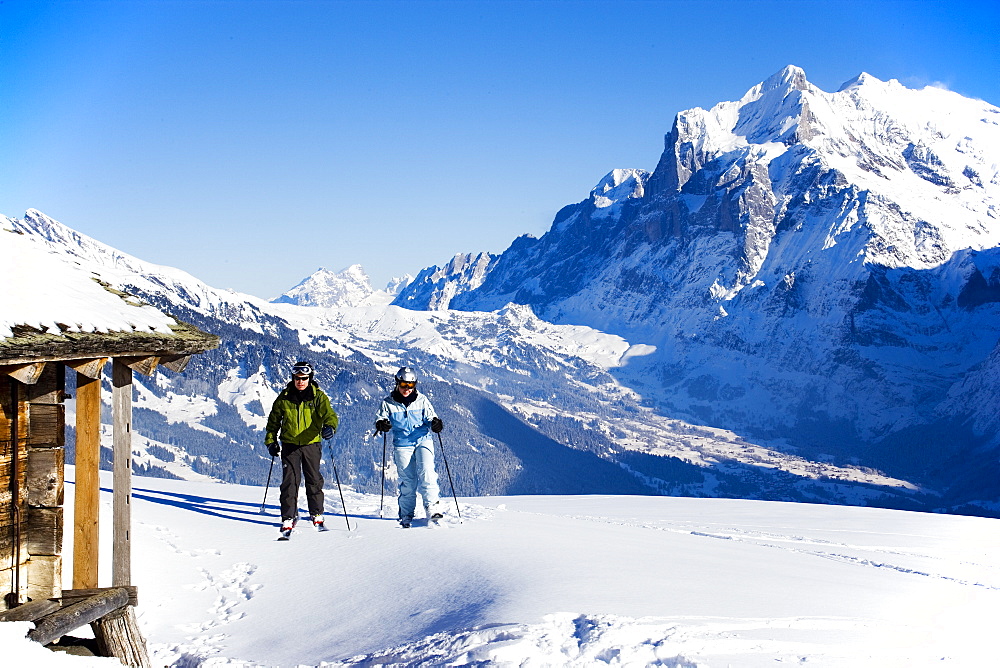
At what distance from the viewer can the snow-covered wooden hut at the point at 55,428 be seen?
6734mm

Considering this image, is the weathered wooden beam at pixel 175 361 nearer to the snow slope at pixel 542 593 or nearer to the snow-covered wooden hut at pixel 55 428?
the snow-covered wooden hut at pixel 55 428

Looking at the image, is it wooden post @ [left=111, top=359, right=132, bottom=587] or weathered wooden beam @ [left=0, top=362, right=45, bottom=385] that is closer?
weathered wooden beam @ [left=0, top=362, right=45, bottom=385]

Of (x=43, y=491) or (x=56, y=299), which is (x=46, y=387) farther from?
(x=43, y=491)

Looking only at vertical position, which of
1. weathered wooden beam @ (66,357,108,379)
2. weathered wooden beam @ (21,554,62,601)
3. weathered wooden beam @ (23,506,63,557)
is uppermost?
weathered wooden beam @ (66,357,108,379)

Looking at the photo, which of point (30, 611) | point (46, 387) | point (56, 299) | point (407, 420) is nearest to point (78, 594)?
point (30, 611)

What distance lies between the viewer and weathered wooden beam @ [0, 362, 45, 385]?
651cm

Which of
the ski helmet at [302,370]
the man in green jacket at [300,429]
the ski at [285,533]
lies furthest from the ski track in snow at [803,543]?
the ski helmet at [302,370]

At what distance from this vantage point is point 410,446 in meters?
14.6

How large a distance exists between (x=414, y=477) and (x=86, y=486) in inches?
282

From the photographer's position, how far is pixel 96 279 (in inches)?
341

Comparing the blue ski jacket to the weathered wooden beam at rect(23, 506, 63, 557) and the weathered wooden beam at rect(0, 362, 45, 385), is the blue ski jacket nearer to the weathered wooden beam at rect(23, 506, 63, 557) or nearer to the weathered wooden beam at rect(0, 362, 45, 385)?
the weathered wooden beam at rect(23, 506, 63, 557)

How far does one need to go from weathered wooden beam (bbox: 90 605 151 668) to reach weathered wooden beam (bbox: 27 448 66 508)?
1225mm

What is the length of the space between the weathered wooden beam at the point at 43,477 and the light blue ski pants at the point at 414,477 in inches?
297

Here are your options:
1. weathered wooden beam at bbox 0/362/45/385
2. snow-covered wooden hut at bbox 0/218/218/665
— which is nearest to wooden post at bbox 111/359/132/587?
snow-covered wooden hut at bbox 0/218/218/665
